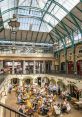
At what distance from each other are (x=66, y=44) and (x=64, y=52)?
1.55 m

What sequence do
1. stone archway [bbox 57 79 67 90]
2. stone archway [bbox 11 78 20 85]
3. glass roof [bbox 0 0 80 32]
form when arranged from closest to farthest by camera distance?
1. glass roof [bbox 0 0 80 32]
2. stone archway [bbox 57 79 67 90]
3. stone archway [bbox 11 78 20 85]

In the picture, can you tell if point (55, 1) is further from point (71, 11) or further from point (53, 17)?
point (53, 17)

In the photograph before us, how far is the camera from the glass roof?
24953mm

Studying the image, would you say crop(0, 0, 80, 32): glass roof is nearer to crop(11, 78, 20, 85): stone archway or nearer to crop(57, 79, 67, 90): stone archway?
crop(57, 79, 67, 90): stone archway

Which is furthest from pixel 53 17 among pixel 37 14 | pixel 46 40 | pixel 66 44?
pixel 46 40

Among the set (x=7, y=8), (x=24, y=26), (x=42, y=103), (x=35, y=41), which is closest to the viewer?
(x=42, y=103)

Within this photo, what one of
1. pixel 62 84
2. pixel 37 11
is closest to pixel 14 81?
pixel 62 84

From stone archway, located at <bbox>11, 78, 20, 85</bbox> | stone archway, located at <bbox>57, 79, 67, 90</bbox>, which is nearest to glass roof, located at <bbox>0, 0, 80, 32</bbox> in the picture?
stone archway, located at <bbox>57, 79, 67, 90</bbox>

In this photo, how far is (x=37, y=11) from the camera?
30844 mm

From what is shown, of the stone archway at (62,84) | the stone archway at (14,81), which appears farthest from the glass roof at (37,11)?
the stone archway at (14,81)

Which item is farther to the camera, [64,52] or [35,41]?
[35,41]

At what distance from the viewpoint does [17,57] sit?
36125 millimetres

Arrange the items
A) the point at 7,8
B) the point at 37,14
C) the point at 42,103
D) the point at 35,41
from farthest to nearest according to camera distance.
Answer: the point at 35,41, the point at 37,14, the point at 7,8, the point at 42,103

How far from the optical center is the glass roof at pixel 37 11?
24953 millimetres
